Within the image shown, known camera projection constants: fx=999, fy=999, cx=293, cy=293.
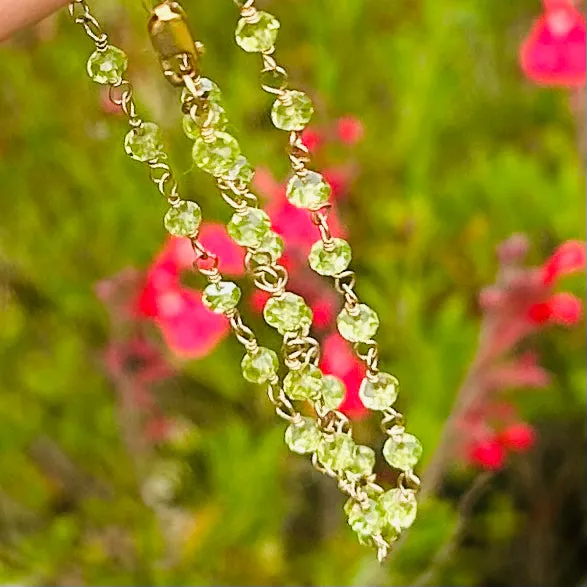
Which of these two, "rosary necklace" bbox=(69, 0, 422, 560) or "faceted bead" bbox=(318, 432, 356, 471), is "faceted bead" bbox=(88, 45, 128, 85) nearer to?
"rosary necklace" bbox=(69, 0, 422, 560)

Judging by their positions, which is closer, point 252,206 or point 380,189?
point 252,206

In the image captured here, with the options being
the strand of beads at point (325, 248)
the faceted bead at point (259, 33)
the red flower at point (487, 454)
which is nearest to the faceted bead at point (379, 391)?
the strand of beads at point (325, 248)

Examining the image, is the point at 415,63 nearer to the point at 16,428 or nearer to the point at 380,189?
the point at 380,189

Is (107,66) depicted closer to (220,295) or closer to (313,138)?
(220,295)

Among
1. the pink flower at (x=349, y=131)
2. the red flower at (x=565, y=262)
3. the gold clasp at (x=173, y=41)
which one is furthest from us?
the pink flower at (x=349, y=131)

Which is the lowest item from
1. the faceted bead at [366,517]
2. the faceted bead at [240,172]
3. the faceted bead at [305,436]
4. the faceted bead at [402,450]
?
the faceted bead at [366,517]

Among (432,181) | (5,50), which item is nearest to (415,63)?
(432,181)

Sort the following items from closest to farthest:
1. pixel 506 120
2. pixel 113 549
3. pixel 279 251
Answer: pixel 279 251
pixel 113 549
pixel 506 120

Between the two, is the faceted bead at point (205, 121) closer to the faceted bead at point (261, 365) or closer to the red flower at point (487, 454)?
the faceted bead at point (261, 365)

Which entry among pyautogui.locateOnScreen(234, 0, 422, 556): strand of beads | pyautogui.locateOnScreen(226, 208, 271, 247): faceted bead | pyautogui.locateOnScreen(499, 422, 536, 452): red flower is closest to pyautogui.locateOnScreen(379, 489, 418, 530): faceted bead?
pyautogui.locateOnScreen(234, 0, 422, 556): strand of beads
